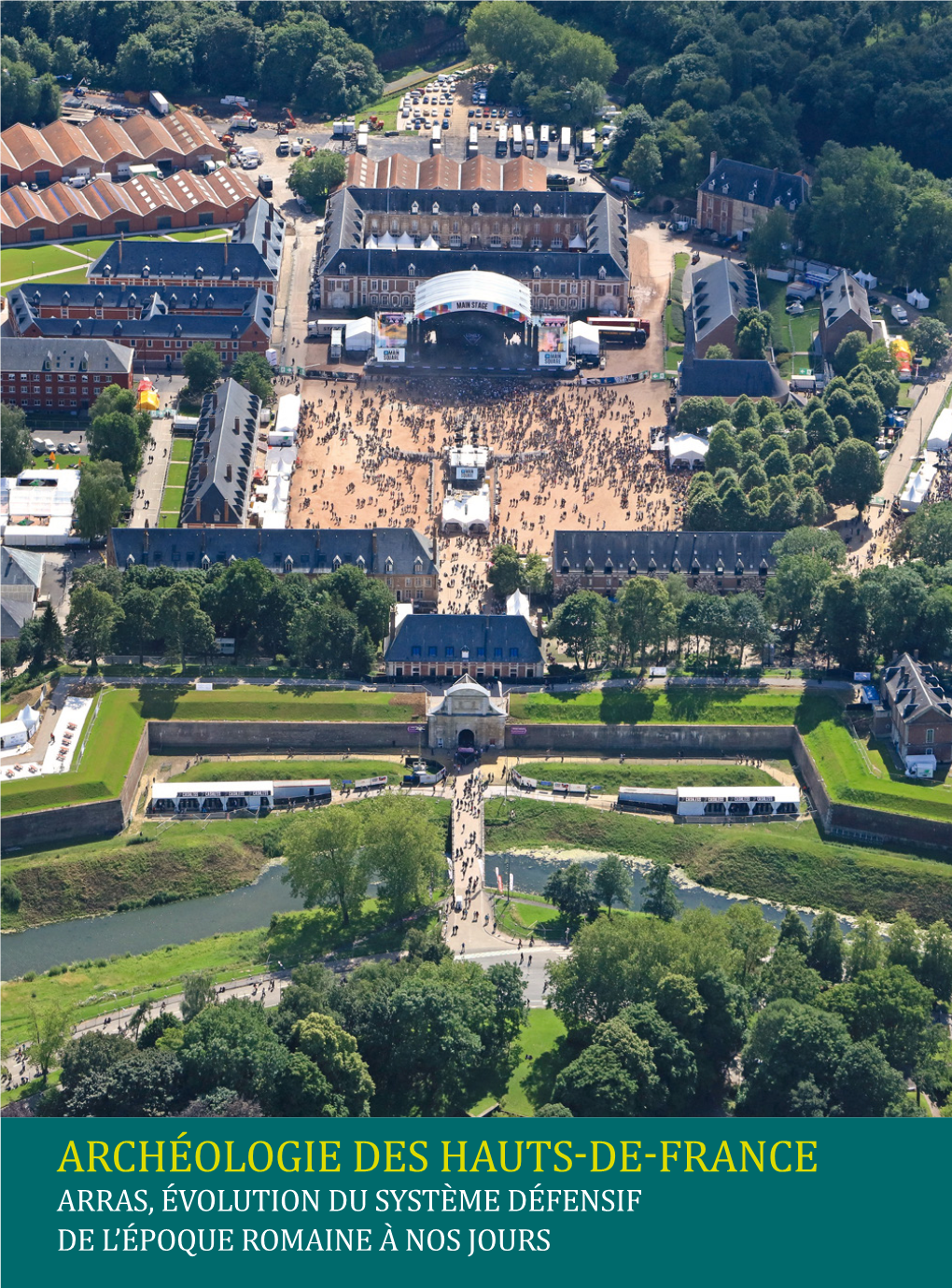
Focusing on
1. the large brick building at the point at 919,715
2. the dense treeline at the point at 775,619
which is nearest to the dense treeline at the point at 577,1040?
the large brick building at the point at 919,715

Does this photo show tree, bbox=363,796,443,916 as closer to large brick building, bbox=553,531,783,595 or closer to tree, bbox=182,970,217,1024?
tree, bbox=182,970,217,1024

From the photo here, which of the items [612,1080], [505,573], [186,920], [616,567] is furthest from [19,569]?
[612,1080]

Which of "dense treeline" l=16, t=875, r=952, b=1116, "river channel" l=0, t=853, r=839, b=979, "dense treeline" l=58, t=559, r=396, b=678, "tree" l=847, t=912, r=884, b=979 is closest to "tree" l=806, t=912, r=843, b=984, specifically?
"dense treeline" l=16, t=875, r=952, b=1116

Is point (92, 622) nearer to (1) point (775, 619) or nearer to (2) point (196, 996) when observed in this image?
(2) point (196, 996)

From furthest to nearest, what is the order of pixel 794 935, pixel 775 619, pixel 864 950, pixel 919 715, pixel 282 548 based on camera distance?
pixel 282 548, pixel 775 619, pixel 919 715, pixel 794 935, pixel 864 950

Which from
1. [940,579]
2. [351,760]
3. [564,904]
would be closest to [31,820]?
[351,760]

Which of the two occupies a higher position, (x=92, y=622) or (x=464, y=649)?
(x=92, y=622)

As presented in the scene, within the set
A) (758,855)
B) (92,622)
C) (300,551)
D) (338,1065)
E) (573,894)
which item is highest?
(300,551)
